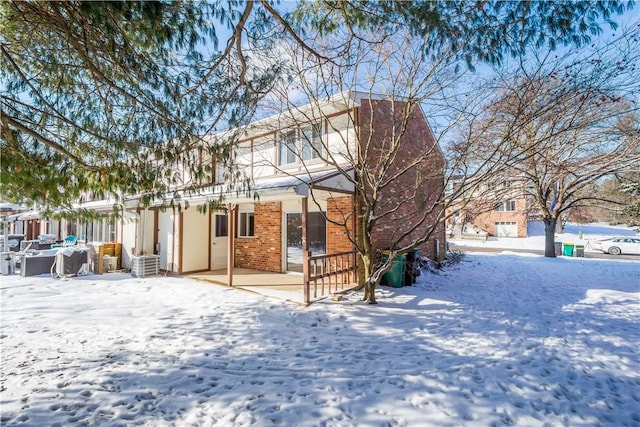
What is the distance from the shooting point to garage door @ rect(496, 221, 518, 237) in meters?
34.8

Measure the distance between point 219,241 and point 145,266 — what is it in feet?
9.20

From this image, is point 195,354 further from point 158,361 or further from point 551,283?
point 551,283

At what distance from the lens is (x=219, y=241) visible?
12875 millimetres

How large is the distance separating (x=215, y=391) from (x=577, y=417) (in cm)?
418

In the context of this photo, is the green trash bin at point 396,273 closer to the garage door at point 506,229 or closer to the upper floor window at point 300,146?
the upper floor window at point 300,146

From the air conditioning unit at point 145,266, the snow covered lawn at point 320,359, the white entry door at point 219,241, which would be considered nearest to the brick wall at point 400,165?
the snow covered lawn at point 320,359

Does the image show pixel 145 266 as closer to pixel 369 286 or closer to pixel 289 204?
pixel 289 204

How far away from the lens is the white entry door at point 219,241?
12.6 meters

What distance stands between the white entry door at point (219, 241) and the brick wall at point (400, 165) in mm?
6620

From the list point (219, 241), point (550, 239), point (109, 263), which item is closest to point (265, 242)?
point (219, 241)

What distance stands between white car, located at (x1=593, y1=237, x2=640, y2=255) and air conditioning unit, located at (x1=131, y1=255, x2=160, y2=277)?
2864 centimetres

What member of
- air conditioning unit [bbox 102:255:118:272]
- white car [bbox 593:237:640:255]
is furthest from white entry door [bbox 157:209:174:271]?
white car [bbox 593:237:640:255]

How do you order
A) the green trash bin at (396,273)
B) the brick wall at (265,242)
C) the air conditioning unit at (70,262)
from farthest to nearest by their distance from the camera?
the brick wall at (265,242) → the air conditioning unit at (70,262) → the green trash bin at (396,273)

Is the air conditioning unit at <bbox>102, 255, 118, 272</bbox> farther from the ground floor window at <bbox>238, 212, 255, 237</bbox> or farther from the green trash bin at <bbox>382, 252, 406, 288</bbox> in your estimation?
the green trash bin at <bbox>382, 252, 406, 288</bbox>
